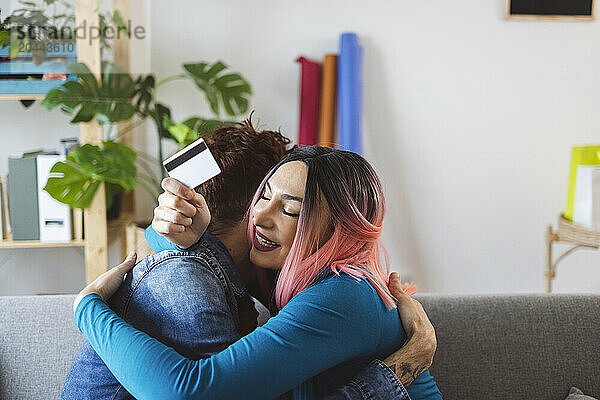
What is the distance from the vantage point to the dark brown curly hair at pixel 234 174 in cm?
140

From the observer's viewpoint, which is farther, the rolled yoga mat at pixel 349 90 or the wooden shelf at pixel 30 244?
the rolled yoga mat at pixel 349 90

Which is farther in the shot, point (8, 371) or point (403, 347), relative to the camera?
point (8, 371)

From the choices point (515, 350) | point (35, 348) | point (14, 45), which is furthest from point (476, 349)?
point (14, 45)

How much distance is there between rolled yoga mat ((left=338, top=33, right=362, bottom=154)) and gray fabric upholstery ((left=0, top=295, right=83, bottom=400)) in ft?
6.21

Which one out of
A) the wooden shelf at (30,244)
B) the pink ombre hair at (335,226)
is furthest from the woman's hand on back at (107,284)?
the wooden shelf at (30,244)

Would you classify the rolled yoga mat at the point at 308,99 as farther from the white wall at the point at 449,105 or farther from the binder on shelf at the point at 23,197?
the binder on shelf at the point at 23,197

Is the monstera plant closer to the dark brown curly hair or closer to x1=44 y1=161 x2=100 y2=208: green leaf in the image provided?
x1=44 y1=161 x2=100 y2=208: green leaf

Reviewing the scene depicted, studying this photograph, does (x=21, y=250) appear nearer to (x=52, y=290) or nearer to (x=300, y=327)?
(x=52, y=290)

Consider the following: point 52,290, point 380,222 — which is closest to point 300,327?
point 380,222

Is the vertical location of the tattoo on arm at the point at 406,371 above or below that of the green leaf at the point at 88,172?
below

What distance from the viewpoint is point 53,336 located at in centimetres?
157

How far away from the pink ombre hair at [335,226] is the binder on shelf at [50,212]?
5.91ft

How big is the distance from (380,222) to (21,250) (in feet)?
8.17

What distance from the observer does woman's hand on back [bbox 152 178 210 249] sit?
1165mm
